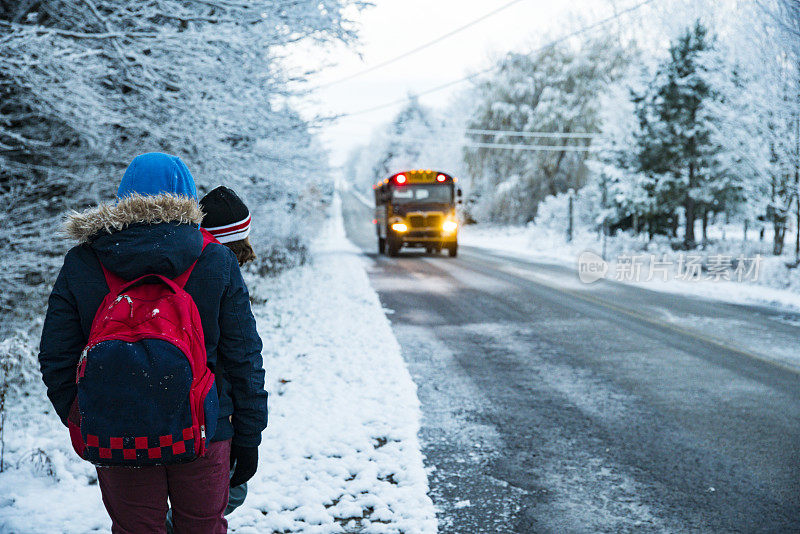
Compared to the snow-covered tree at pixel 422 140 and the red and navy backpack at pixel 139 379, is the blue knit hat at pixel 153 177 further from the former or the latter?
the snow-covered tree at pixel 422 140

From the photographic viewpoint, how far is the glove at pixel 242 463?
2.26 m

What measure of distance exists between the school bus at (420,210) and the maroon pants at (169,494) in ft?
72.1

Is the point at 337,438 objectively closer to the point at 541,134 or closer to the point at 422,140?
the point at 541,134

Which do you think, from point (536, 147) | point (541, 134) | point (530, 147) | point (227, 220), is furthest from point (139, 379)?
point (530, 147)

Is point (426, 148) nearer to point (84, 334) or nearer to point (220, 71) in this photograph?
point (220, 71)

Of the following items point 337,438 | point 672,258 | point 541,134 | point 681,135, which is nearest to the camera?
point 337,438

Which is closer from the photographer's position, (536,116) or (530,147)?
(536,116)

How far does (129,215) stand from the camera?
6.27ft

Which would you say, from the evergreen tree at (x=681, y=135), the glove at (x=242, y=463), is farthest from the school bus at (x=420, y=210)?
the glove at (x=242, y=463)

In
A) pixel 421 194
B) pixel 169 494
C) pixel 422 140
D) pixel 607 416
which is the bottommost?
pixel 607 416

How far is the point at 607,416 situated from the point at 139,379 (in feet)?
Answer: 15.4

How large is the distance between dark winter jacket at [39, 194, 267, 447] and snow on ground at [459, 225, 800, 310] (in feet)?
43.3

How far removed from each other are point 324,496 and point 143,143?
172 inches

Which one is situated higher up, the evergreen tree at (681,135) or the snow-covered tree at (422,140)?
the snow-covered tree at (422,140)
